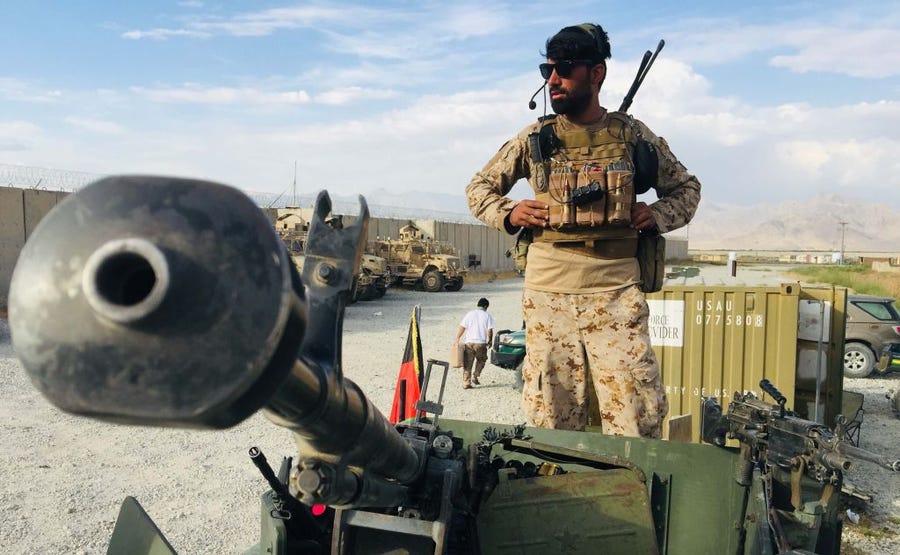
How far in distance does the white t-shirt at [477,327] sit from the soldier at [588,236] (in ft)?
23.3

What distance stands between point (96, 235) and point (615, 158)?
3.01m

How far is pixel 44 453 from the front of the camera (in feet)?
22.7

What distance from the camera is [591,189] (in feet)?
11.3

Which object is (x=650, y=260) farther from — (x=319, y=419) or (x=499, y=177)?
(x=319, y=419)

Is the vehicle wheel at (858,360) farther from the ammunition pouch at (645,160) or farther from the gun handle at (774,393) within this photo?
the gun handle at (774,393)

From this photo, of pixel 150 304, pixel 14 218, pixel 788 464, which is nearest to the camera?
pixel 150 304

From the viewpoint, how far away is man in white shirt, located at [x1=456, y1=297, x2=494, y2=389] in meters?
10.9

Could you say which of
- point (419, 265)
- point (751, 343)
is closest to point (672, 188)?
point (751, 343)

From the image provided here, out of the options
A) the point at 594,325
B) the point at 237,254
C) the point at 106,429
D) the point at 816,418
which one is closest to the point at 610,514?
the point at 594,325

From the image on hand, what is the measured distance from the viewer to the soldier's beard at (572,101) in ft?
11.8

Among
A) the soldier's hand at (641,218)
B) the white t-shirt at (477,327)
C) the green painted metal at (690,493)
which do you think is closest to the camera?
the green painted metal at (690,493)

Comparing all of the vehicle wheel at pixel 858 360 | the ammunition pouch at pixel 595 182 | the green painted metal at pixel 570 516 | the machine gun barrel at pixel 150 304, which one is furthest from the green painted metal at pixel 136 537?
the vehicle wheel at pixel 858 360

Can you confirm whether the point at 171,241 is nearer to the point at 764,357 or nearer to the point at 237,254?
the point at 237,254

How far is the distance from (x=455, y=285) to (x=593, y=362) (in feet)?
83.0
